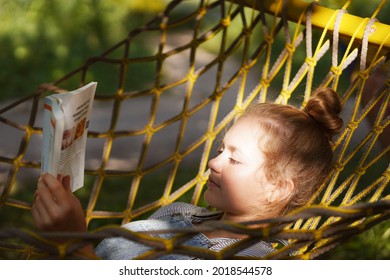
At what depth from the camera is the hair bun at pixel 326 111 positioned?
5.50 feet

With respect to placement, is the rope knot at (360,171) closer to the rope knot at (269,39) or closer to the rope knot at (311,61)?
the rope knot at (311,61)

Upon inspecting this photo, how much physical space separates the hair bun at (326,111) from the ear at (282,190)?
148 mm

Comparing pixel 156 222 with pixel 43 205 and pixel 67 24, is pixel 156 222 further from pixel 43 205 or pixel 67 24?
pixel 67 24

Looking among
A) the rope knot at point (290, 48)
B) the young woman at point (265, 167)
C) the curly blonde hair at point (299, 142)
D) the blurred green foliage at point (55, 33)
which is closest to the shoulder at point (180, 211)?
the young woman at point (265, 167)

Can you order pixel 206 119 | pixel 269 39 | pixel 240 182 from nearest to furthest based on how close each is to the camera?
pixel 240 182
pixel 269 39
pixel 206 119

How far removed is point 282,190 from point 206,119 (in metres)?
1.81

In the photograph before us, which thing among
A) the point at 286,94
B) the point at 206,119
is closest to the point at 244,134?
the point at 286,94

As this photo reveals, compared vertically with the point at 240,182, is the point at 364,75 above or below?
above

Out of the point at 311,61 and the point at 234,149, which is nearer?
the point at 234,149

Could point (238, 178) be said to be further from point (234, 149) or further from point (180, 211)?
point (180, 211)

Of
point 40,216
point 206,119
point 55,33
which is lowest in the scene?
point 40,216

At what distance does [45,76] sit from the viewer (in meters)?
3.70

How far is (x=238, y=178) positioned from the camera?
161cm

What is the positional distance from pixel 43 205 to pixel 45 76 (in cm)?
235
